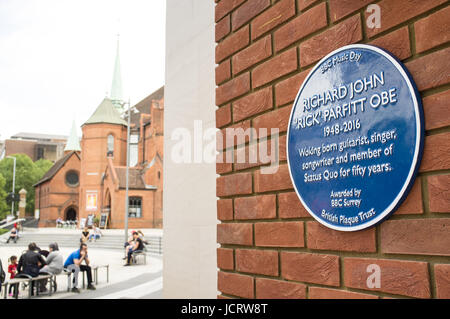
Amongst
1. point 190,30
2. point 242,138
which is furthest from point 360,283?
point 190,30

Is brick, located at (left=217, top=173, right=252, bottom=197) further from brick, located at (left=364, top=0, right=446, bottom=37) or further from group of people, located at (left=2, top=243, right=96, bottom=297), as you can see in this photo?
group of people, located at (left=2, top=243, right=96, bottom=297)

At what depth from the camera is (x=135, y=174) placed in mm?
50188

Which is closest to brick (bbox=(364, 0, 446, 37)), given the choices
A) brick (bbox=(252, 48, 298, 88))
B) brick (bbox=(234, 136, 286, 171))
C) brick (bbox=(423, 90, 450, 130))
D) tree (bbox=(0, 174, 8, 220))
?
brick (bbox=(423, 90, 450, 130))

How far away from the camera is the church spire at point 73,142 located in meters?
67.6

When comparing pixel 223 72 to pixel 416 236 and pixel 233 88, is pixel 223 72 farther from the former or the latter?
pixel 416 236

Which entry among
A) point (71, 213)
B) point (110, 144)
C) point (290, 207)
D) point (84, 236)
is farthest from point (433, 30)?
point (71, 213)

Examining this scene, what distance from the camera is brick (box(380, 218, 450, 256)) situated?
1287mm

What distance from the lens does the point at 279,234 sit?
1.91 metres

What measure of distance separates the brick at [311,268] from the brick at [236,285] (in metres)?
0.27

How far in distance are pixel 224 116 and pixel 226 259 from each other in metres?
→ 0.81

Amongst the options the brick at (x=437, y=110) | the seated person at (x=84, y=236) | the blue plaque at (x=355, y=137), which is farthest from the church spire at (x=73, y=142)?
the brick at (x=437, y=110)

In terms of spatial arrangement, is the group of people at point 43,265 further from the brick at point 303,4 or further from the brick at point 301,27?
the brick at point 303,4
